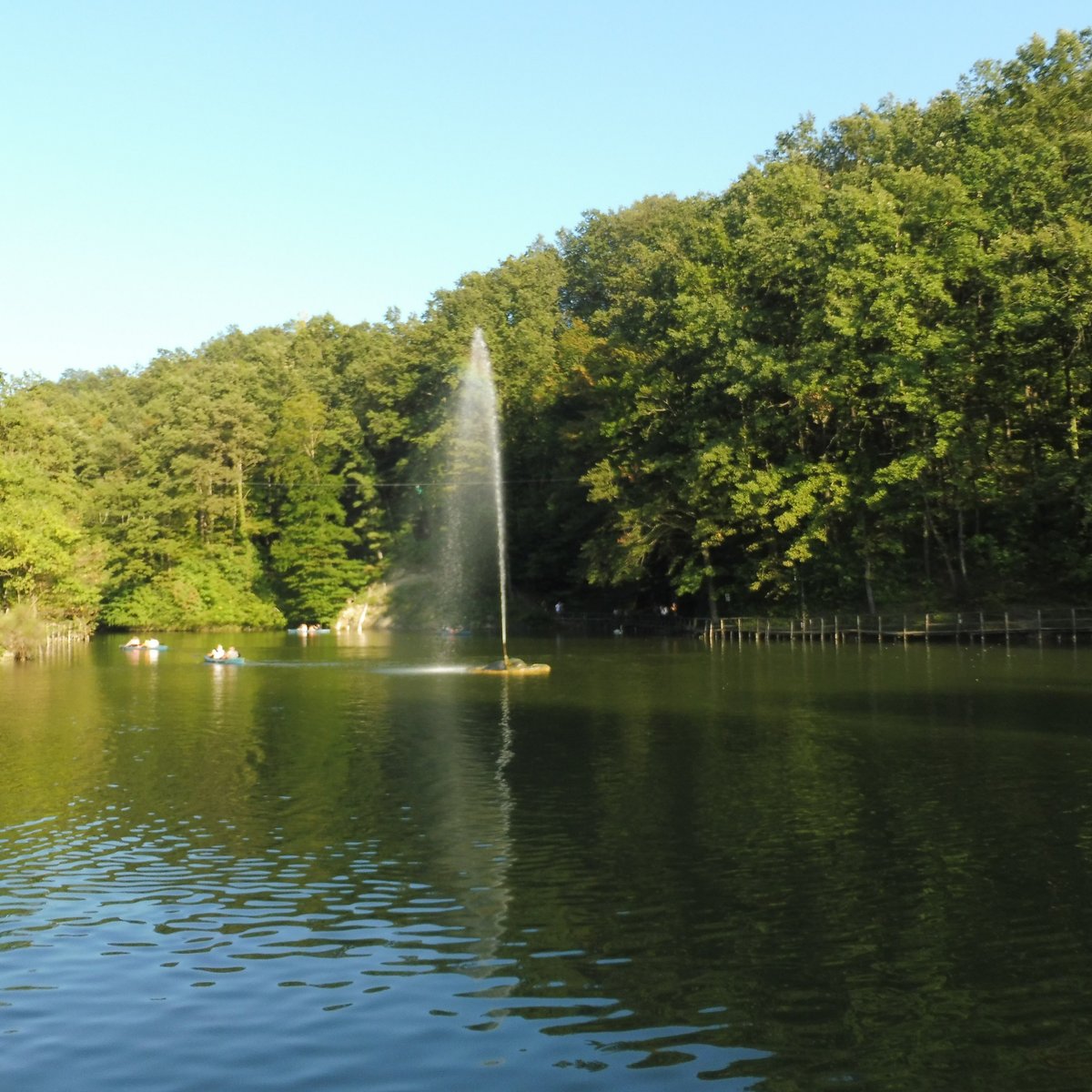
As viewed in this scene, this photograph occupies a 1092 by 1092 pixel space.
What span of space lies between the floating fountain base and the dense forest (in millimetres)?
21068

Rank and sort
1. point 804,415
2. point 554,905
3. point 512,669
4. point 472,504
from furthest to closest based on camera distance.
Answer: point 472,504 → point 804,415 → point 512,669 → point 554,905

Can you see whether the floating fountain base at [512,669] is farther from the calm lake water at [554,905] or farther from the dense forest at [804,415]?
the dense forest at [804,415]

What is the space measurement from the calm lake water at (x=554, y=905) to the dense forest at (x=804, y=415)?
3288 cm

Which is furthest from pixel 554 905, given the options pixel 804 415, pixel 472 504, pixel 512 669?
pixel 472 504

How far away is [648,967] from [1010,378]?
54827 mm

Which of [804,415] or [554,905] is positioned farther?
[804,415]

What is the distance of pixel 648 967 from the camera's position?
12.1 meters

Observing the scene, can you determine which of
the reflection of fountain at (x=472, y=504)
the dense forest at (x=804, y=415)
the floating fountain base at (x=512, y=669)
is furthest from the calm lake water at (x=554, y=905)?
the reflection of fountain at (x=472, y=504)

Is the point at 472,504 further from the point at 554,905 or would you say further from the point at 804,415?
the point at 554,905

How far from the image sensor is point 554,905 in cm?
1442

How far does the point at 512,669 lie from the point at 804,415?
87.5 feet

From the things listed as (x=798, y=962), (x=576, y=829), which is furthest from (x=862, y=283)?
(x=798, y=962)

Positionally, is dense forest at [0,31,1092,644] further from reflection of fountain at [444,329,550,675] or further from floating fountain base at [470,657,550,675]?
floating fountain base at [470,657,550,675]

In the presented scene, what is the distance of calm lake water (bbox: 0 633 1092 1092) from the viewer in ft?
33.0
